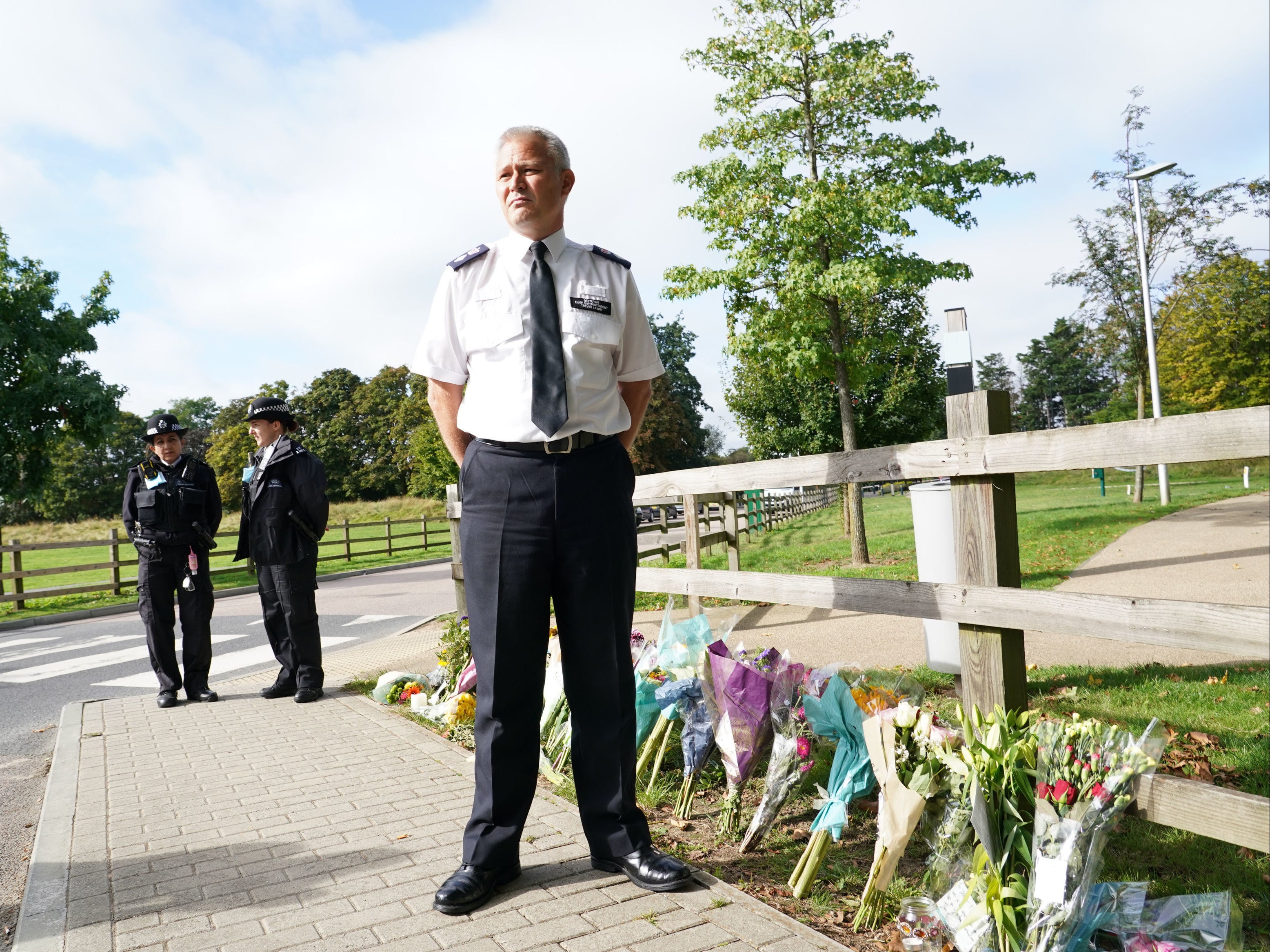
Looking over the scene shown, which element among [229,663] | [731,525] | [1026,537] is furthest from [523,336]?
[1026,537]

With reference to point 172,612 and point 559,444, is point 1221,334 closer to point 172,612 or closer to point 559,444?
point 172,612

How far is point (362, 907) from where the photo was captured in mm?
2852

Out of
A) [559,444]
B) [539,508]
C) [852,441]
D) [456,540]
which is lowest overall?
[456,540]

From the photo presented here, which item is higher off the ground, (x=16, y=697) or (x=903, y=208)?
(x=903, y=208)

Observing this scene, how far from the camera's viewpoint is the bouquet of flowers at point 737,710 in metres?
3.19

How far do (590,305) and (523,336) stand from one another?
24 cm

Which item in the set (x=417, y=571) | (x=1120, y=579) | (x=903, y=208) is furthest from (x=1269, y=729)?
(x=417, y=571)

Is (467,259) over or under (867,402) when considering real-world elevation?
under

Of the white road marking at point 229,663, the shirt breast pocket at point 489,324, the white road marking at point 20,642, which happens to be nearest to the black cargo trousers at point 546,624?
the shirt breast pocket at point 489,324

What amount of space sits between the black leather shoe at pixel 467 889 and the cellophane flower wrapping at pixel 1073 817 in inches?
60.9

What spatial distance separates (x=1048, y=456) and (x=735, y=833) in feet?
5.63

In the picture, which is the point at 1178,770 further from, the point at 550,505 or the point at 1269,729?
the point at 550,505

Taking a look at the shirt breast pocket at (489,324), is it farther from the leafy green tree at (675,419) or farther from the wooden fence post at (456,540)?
the leafy green tree at (675,419)

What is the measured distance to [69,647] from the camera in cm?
1098
